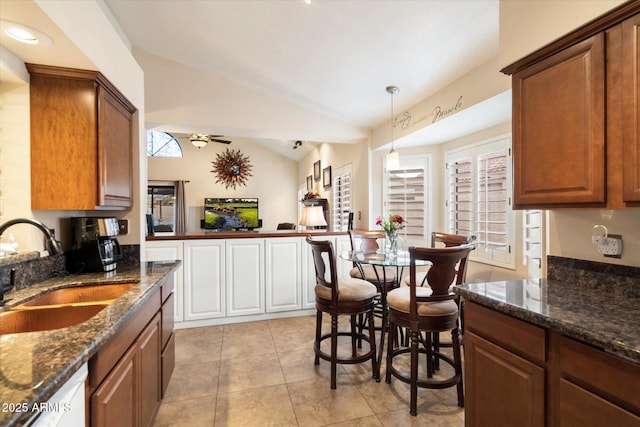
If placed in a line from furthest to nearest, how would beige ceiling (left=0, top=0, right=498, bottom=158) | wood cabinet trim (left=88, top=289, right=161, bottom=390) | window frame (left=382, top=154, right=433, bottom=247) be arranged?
1. window frame (left=382, top=154, right=433, bottom=247)
2. beige ceiling (left=0, top=0, right=498, bottom=158)
3. wood cabinet trim (left=88, top=289, right=161, bottom=390)

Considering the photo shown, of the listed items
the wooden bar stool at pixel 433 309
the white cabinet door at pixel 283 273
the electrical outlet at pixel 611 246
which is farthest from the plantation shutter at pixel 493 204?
the white cabinet door at pixel 283 273

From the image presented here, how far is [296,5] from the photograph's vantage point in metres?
2.29

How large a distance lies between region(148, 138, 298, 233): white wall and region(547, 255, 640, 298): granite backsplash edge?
7529 mm

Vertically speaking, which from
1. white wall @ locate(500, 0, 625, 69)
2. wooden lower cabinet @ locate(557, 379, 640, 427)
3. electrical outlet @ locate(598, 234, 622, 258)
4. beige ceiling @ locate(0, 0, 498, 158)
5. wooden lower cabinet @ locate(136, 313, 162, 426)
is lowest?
wooden lower cabinet @ locate(136, 313, 162, 426)

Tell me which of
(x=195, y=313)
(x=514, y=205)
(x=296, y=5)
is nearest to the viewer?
(x=514, y=205)

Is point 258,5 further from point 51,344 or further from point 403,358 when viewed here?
point 403,358

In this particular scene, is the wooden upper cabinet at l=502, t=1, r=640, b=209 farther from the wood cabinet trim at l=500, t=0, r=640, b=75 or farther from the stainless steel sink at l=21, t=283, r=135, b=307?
the stainless steel sink at l=21, t=283, r=135, b=307

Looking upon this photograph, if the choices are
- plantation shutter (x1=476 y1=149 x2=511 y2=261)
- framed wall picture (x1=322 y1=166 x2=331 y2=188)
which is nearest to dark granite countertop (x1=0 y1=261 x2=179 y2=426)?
plantation shutter (x1=476 y1=149 x2=511 y2=261)

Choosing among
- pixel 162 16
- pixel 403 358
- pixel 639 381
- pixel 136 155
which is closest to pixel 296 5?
pixel 162 16

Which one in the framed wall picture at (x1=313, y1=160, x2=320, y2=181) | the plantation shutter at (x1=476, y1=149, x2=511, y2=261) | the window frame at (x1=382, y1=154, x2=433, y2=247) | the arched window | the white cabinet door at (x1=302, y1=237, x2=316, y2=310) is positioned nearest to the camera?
the plantation shutter at (x1=476, y1=149, x2=511, y2=261)

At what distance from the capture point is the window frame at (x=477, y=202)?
2820mm

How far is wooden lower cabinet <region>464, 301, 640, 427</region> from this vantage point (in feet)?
3.03

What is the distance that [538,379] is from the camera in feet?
3.77

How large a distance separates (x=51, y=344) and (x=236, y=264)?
2565 mm
